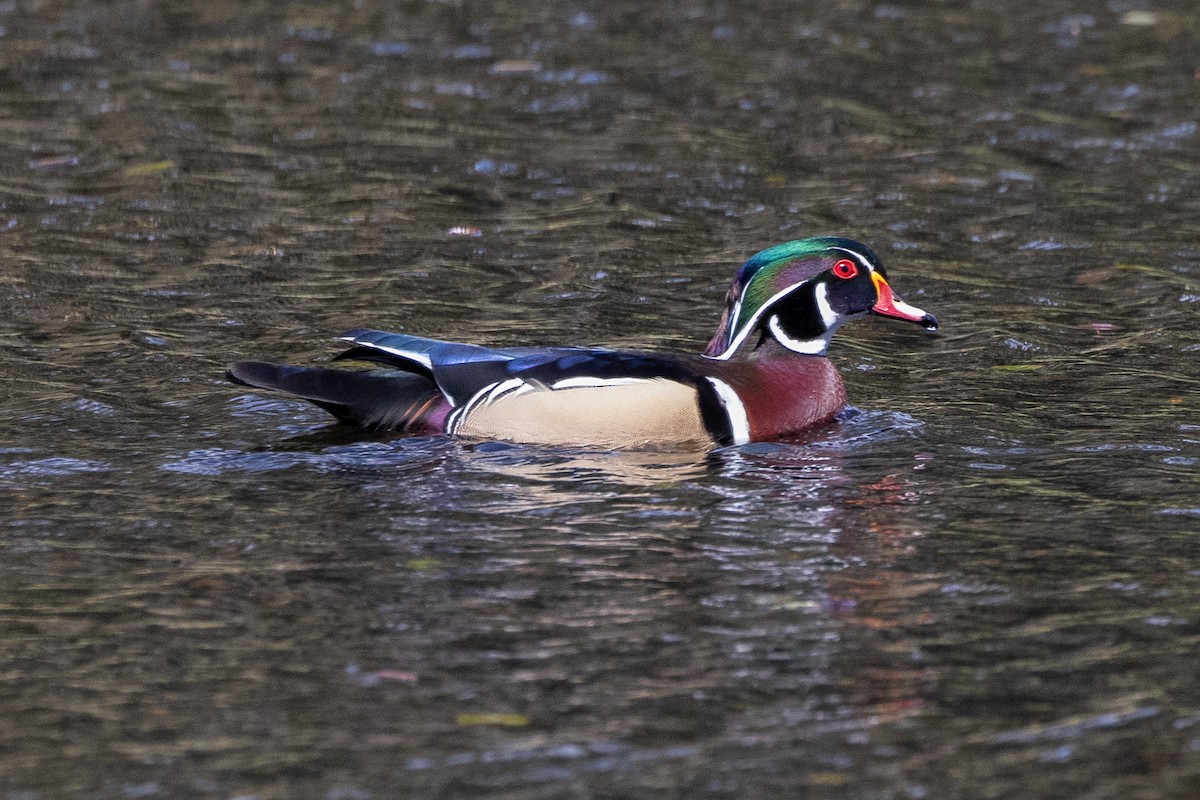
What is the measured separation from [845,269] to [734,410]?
94 centimetres

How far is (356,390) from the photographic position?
7648mm

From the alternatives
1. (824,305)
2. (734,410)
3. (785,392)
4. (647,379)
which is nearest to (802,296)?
(824,305)

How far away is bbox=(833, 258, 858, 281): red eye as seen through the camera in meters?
8.05

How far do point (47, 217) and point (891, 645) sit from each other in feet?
24.4

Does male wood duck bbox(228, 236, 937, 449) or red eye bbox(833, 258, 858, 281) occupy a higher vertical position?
red eye bbox(833, 258, 858, 281)

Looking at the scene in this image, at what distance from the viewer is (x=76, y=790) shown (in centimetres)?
466

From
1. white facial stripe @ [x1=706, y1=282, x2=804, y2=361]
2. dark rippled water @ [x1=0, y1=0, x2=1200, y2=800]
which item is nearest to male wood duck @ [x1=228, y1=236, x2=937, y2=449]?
white facial stripe @ [x1=706, y1=282, x2=804, y2=361]

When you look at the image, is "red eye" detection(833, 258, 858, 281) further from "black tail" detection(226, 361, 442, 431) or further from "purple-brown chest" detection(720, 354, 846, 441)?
"black tail" detection(226, 361, 442, 431)

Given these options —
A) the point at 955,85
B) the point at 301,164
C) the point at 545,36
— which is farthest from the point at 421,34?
the point at 955,85

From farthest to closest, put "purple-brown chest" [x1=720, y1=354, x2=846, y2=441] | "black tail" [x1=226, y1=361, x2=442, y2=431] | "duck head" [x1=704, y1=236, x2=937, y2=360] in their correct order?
1. "duck head" [x1=704, y1=236, x2=937, y2=360]
2. "purple-brown chest" [x1=720, y1=354, x2=846, y2=441]
3. "black tail" [x1=226, y1=361, x2=442, y2=431]

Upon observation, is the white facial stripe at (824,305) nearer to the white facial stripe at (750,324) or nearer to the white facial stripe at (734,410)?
the white facial stripe at (750,324)

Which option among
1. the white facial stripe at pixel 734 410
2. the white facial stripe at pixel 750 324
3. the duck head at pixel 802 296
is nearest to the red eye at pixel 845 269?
the duck head at pixel 802 296

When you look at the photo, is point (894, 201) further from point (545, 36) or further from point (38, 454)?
point (38, 454)

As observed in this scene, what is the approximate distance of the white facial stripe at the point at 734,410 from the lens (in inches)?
300
